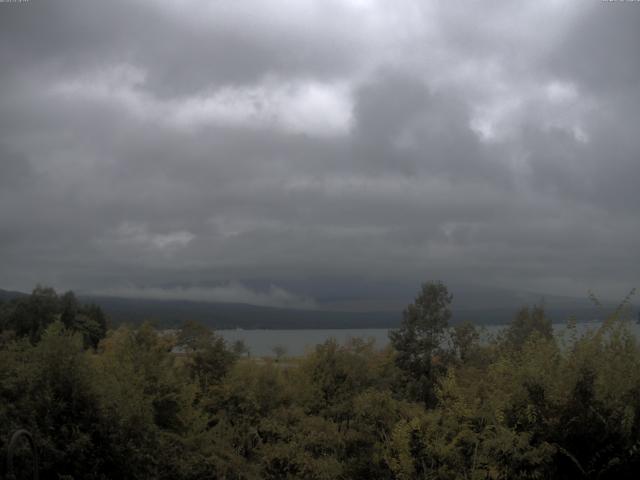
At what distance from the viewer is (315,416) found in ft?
53.5

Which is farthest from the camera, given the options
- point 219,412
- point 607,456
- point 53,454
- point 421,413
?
point 219,412

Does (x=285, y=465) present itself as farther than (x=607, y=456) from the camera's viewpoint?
Yes

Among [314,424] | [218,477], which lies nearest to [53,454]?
[218,477]

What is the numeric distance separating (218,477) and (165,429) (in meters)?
1.64

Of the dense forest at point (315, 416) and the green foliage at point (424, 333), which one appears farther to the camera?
the green foliage at point (424, 333)

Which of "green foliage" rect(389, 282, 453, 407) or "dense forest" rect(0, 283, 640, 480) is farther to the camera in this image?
"green foliage" rect(389, 282, 453, 407)

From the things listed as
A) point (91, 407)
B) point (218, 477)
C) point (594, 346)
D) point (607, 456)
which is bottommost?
point (218, 477)

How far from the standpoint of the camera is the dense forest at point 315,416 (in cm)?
1083

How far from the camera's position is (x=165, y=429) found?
14.4 m

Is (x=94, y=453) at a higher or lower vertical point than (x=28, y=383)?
lower

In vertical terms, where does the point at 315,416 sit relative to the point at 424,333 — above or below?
below

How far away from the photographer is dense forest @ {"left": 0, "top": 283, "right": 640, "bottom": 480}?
10.8 metres

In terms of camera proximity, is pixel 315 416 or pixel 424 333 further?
pixel 424 333

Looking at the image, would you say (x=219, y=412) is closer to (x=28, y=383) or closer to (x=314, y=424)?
(x=314, y=424)
